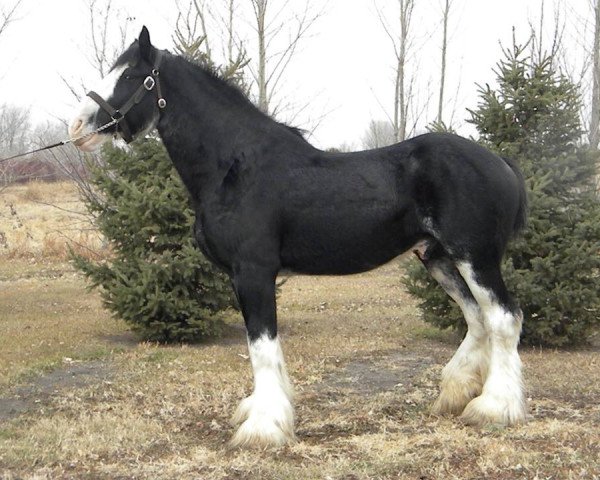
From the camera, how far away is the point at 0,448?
4613mm

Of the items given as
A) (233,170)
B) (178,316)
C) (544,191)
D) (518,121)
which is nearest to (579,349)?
(544,191)

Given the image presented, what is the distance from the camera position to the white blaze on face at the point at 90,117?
182 inches

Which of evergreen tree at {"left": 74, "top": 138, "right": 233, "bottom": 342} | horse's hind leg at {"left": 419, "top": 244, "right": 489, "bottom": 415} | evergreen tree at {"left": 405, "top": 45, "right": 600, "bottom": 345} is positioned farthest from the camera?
evergreen tree at {"left": 74, "top": 138, "right": 233, "bottom": 342}

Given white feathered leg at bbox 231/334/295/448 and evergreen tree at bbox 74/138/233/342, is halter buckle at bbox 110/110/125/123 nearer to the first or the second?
white feathered leg at bbox 231/334/295/448

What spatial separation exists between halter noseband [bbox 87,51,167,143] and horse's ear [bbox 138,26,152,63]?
6cm

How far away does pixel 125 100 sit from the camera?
465 cm

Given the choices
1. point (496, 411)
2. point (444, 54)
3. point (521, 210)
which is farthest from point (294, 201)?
point (444, 54)

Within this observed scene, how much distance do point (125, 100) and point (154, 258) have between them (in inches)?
154

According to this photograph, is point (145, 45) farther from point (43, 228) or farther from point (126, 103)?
point (43, 228)

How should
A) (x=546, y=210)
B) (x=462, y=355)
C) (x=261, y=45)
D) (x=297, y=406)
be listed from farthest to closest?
(x=261, y=45) < (x=546, y=210) < (x=297, y=406) < (x=462, y=355)

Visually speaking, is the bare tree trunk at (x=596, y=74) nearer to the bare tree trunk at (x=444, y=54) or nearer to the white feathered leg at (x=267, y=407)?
the bare tree trunk at (x=444, y=54)

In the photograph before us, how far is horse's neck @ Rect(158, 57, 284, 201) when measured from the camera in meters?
4.72

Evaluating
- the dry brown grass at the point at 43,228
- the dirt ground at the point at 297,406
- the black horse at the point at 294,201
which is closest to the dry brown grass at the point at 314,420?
the dirt ground at the point at 297,406

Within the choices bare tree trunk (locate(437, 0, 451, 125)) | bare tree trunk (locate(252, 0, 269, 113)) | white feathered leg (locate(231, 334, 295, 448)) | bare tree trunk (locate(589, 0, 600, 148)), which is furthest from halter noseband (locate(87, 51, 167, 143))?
bare tree trunk (locate(437, 0, 451, 125))
